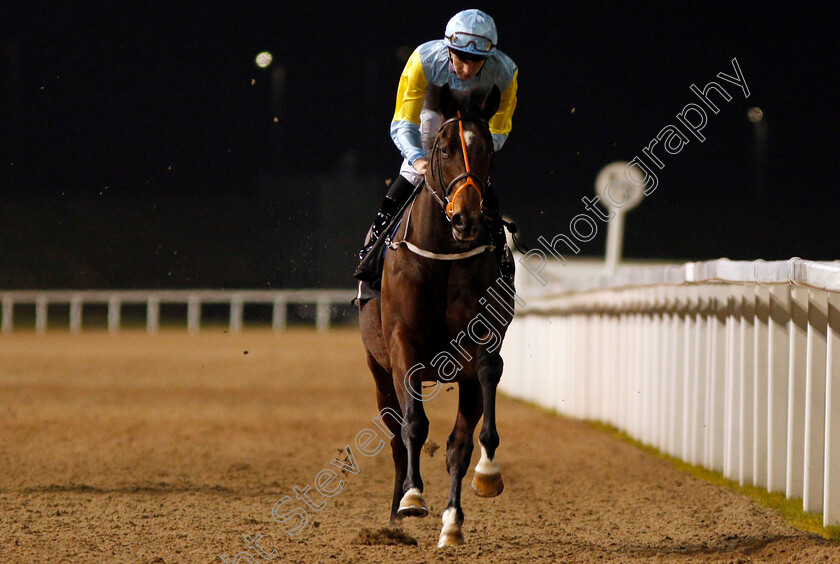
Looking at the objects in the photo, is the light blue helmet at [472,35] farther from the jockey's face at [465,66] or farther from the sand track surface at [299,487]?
the sand track surface at [299,487]

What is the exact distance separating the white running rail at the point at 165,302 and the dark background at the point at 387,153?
267cm

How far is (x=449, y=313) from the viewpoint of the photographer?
5.18m

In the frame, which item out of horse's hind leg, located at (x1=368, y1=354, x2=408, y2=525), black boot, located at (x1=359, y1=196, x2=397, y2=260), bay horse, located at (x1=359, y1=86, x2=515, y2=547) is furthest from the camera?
horse's hind leg, located at (x1=368, y1=354, x2=408, y2=525)

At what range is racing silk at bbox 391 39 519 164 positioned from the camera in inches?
212

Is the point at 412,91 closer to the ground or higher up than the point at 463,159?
higher up

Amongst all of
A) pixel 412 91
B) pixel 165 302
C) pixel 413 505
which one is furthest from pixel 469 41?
pixel 165 302

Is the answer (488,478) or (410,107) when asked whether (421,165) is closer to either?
(410,107)

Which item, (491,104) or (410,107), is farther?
(410,107)

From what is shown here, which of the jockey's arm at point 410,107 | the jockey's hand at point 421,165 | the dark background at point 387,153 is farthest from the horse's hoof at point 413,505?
the dark background at point 387,153

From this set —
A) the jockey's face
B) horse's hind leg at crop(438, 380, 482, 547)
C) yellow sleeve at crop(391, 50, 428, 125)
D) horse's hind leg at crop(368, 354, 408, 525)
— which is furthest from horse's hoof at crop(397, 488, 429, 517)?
the jockey's face

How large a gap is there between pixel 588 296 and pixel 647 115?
28.6 meters

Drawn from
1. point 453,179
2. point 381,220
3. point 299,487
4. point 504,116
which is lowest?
point 299,487

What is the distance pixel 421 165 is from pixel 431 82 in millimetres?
471

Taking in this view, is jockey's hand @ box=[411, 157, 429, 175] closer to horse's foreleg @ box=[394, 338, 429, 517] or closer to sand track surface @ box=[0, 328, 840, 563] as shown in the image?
horse's foreleg @ box=[394, 338, 429, 517]
